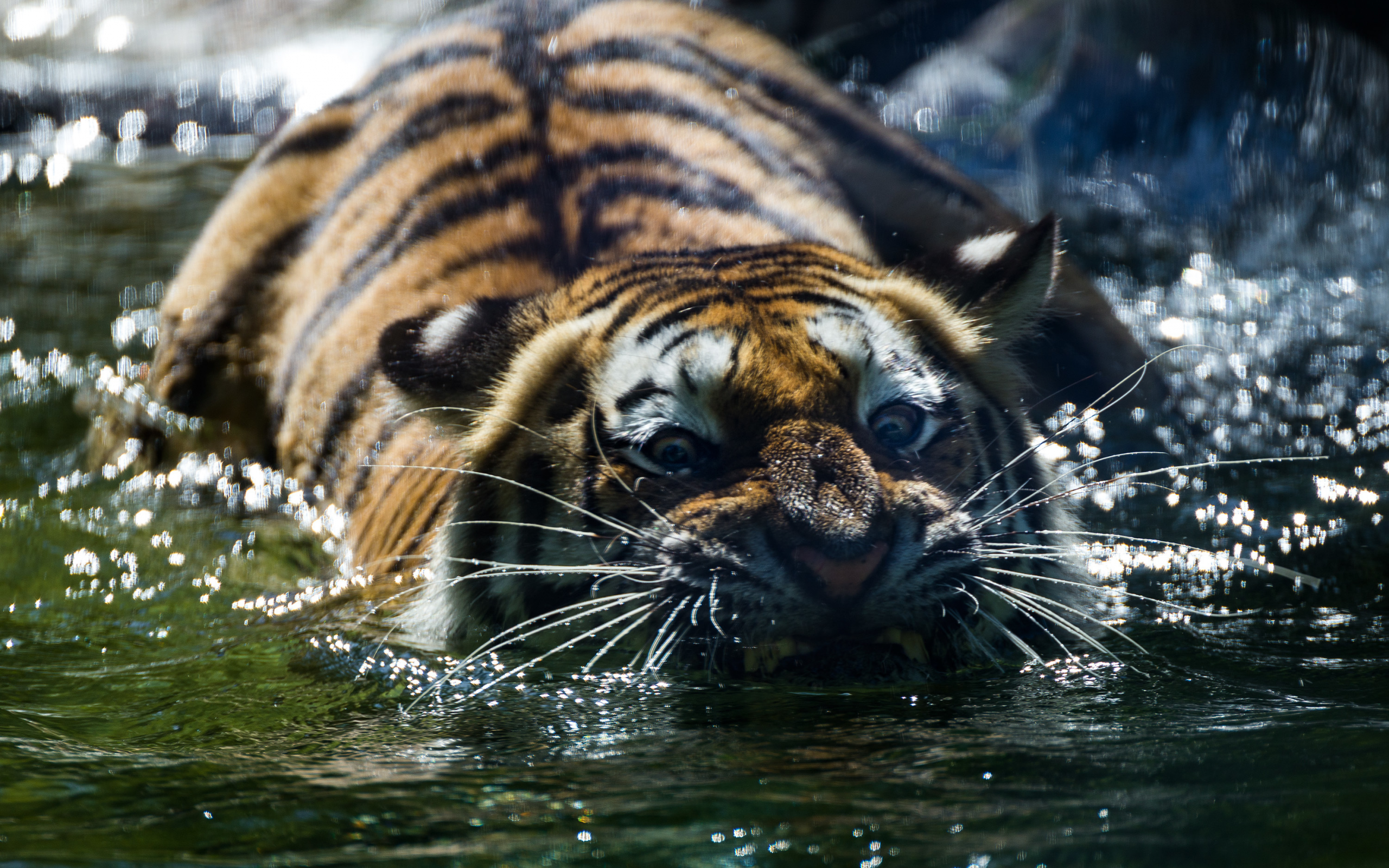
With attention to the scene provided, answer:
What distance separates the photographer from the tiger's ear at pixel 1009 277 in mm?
2221

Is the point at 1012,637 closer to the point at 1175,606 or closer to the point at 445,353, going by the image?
the point at 1175,606

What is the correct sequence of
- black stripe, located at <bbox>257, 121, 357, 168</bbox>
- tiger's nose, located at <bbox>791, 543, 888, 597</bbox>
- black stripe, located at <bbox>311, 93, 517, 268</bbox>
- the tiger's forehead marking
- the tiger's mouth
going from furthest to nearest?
black stripe, located at <bbox>257, 121, 357, 168</bbox> < black stripe, located at <bbox>311, 93, 517, 268</bbox> < the tiger's forehead marking < the tiger's mouth < tiger's nose, located at <bbox>791, 543, 888, 597</bbox>

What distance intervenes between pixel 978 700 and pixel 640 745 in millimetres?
475

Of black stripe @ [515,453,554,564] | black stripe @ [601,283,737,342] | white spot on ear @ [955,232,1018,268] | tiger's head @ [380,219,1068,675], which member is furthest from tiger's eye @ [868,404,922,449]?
black stripe @ [515,453,554,564]

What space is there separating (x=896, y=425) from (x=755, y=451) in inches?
9.6

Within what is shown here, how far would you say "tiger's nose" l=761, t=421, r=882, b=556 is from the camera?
5.59ft

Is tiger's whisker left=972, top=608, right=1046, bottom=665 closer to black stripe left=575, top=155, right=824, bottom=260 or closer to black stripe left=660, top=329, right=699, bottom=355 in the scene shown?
black stripe left=660, top=329, right=699, bottom=355

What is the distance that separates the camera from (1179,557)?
2576 mm

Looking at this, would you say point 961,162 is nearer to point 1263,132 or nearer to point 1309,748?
point 1263,132

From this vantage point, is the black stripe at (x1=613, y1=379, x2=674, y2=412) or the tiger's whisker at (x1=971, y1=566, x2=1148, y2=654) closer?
the tiger's whisker at (x1=971, y1=566, x2=1148, y2=654)

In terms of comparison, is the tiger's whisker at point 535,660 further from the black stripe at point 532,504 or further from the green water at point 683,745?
the black stripe at point 532,504

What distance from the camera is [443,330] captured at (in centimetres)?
224

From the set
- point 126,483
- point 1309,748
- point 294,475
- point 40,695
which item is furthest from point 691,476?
point 126,483

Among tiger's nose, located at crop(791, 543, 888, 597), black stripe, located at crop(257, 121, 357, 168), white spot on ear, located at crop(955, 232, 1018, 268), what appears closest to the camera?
tiger's nose, located at crop(791, 543, 888, 597)
